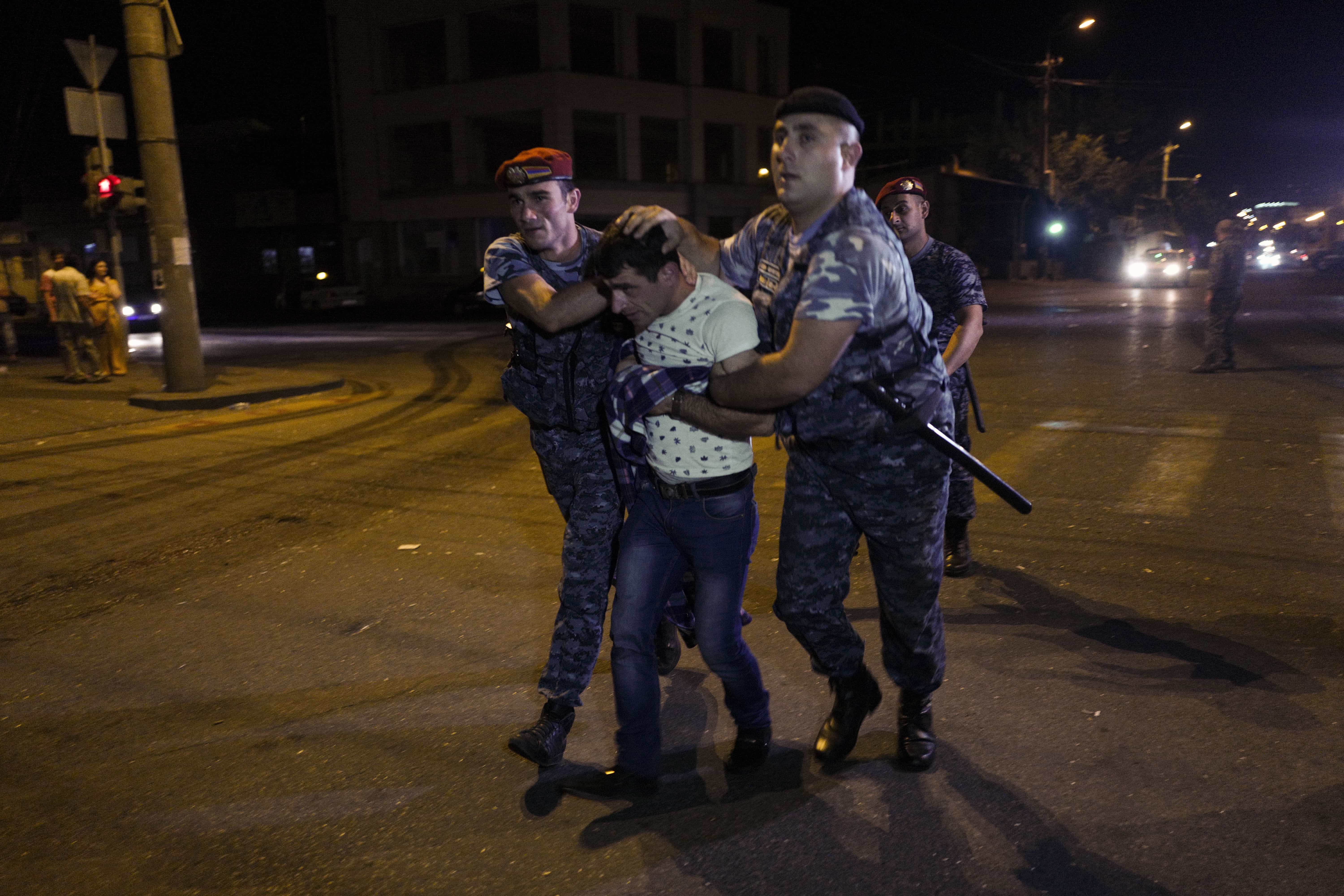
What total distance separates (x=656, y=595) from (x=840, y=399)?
79cm

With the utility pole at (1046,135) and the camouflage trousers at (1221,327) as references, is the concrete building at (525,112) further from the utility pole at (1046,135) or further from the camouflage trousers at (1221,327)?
the camouflage trousers at (1221,327)

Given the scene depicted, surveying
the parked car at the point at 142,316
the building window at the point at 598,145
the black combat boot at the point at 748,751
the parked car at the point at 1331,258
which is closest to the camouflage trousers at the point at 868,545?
the black combat boot at the point at 748,751

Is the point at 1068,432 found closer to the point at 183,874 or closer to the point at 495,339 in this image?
the point at 183,874

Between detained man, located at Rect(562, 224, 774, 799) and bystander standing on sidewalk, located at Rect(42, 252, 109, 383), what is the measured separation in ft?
46.3

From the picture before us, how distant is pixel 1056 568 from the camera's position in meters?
5.25

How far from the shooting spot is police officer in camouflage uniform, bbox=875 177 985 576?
4680 millimetres

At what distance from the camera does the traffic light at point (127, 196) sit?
42.9 ft

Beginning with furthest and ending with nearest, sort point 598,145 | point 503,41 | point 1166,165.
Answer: point 1166,165
point 598,145
point 503,41

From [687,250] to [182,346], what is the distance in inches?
443

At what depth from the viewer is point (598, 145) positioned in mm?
40000

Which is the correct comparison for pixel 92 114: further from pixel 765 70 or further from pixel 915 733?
pixel 765 70

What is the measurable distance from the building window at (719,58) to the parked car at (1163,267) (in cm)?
1765

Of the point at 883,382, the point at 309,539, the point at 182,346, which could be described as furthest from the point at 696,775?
the point at 182,346

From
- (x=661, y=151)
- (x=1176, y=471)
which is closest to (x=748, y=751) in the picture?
(x=1176, y=471)
